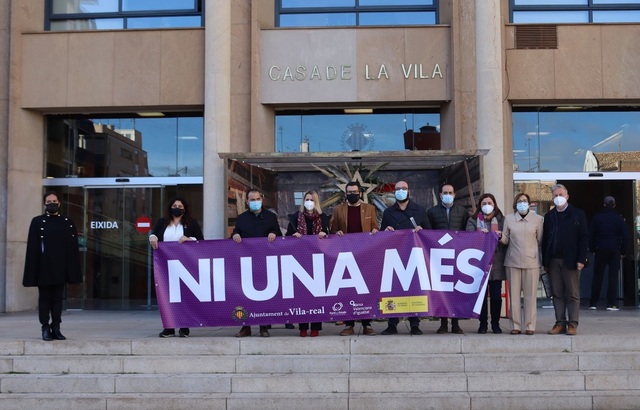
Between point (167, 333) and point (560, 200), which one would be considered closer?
point (560, 200)

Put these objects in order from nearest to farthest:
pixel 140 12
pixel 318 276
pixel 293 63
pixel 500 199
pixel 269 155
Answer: pixel 318 276
pixel 269 155
pixel 500 199
pixel 293 63
pixel 140 12

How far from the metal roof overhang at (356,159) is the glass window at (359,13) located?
3332mm

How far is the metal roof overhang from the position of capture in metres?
11.7

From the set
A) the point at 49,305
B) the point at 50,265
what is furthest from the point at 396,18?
the point at 49,305

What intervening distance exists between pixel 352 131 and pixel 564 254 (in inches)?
251

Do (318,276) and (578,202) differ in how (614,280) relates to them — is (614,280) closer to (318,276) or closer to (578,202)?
(578,202)

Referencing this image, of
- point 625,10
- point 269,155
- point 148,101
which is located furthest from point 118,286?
Result: point 625,10

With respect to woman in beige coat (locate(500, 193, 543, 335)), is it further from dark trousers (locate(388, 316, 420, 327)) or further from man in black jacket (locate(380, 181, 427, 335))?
dark trousers (locate(388, 316, 420, 327))

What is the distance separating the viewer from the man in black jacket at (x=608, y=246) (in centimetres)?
1346

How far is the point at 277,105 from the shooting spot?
45.5 feet

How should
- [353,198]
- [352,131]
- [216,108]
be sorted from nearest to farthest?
[353,198] < [216,108] < [352,131]

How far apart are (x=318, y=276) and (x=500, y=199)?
504 cm

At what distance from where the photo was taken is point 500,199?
1284 centimetres

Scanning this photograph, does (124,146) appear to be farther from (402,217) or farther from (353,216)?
(402,217)
